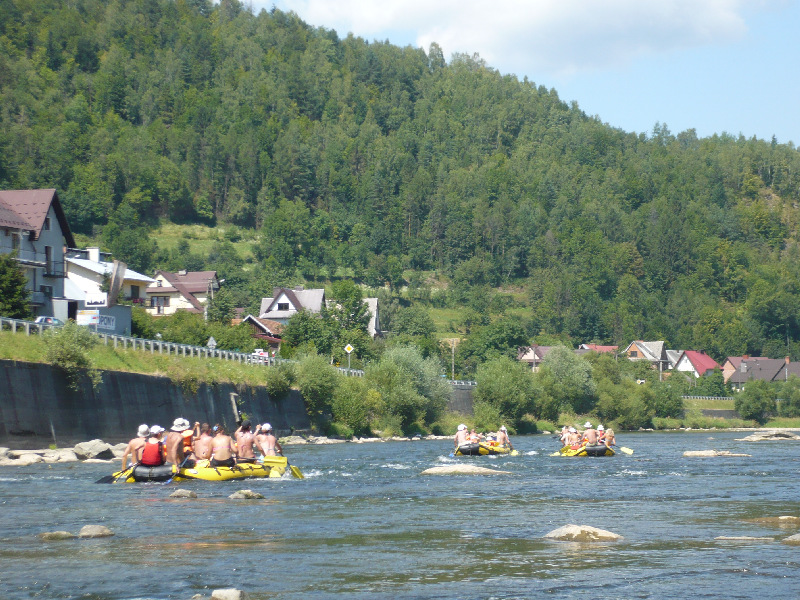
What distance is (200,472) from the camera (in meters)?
30.3

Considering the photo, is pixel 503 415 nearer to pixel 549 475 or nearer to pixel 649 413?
pixel 649 413

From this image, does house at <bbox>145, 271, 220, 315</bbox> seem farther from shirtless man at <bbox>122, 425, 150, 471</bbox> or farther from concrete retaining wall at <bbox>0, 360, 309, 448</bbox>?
shirtless man at <bbox>122, 425, 150, 471</bbox>

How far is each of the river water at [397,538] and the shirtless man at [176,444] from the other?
34.2 inches

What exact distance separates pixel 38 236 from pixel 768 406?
298 ft

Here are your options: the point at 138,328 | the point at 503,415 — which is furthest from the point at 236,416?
the point at 503,415

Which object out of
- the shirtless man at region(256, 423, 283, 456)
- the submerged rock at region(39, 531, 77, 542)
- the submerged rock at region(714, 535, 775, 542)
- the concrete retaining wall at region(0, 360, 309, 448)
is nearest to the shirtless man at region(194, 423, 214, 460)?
the shirtless man at region(256, 423, 283, 456)

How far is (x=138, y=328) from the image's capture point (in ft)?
229

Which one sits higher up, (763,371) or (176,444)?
(176,444)

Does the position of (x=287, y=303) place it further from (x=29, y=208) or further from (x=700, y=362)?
(x=700, y=362)

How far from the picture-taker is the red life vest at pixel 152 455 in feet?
96.1

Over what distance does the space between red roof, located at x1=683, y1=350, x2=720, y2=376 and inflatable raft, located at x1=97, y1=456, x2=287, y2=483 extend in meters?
168

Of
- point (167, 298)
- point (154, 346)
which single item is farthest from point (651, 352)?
point (154, 346)

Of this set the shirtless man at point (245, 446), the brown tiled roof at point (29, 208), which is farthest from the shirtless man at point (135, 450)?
the brown tiled roof at point (29, 208)

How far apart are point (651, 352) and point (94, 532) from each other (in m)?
179
